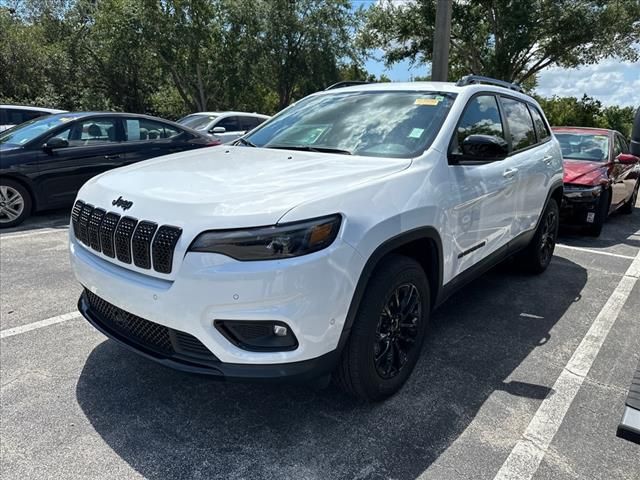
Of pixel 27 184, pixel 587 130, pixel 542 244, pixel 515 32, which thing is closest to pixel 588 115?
pixel 515 32

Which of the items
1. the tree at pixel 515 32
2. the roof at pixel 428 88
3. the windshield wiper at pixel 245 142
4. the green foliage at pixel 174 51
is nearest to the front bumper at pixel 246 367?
the windshield wiper at pixel 245 142

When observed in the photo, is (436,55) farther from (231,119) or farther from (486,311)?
(486,311)

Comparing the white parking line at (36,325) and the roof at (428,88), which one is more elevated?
the roof at (428,88)

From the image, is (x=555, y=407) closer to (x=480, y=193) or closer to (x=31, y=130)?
(x=480, y=193)

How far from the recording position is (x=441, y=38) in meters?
9.37

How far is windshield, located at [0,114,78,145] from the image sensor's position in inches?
276

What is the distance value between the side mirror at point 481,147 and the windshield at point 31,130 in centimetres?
623

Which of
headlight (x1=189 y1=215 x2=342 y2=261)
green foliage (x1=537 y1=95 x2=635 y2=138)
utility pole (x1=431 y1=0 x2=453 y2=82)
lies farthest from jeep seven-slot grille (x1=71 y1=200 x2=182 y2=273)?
green foliage (x1=537 y1=95 x2=635 y2=138)

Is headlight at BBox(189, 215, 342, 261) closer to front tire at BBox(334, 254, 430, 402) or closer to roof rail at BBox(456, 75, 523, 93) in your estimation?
front tire at BBox(334, 254, 430, 402)

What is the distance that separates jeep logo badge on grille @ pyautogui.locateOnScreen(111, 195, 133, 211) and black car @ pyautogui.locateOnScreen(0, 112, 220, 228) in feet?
16.8

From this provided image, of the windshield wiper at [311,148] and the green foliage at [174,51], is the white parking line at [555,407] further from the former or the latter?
the green foliage at [174,51]

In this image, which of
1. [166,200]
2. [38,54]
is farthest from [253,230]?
[38,54]

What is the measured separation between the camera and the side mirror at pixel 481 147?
3115 millimetres

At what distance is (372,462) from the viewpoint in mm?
2350
